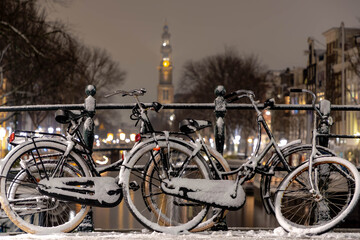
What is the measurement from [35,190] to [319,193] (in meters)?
2.11

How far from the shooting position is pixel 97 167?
489 cm

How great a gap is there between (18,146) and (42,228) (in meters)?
0.61

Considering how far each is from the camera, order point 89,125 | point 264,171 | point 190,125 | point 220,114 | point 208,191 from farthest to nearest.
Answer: point 220,114, point 89,125, point 264,171, point 190,125, point 208,191

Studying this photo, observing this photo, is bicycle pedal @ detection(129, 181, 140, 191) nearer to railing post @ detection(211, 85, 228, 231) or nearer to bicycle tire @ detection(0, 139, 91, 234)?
bicycle tire @ detection(0, 139, 91, 234)

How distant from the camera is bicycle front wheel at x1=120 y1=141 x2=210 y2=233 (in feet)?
15.1

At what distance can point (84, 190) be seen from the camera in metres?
4.70

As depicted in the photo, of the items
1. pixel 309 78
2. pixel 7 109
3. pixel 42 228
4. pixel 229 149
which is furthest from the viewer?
pixel 309 78

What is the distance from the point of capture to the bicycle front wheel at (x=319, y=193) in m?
4.62

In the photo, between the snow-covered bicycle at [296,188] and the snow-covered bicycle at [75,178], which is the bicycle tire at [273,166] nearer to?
the snow-covered bicycle at [296,188]

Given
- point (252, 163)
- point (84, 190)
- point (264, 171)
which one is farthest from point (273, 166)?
point (84, 190)

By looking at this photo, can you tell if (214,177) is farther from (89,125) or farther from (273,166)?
(89,125)

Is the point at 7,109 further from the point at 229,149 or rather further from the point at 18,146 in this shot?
the point at 229,149

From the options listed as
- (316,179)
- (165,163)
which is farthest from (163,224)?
(316,179)

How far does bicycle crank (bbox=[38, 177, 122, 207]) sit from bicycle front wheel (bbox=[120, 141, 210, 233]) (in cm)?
11
